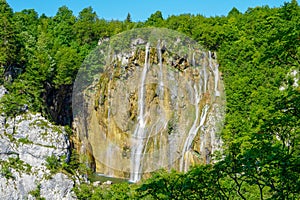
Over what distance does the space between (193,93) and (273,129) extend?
1504 cm

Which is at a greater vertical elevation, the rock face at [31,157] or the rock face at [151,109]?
the rock face at [151,109]

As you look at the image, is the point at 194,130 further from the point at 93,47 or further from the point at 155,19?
the point at 155,19

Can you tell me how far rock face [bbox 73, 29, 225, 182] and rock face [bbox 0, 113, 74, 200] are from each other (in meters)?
3.04

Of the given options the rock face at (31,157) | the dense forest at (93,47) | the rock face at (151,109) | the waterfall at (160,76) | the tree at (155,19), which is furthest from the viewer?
the tree at (155,19)

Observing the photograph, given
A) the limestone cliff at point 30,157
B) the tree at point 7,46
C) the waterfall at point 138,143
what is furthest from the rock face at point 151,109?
the tree at point 7,46

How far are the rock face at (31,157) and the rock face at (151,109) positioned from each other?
3.04 m

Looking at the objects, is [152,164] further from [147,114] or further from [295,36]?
[295,36]

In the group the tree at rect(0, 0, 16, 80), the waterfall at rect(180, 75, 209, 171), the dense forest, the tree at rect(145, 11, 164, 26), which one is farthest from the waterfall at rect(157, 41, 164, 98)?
the tree at rect(0, 0, 16, 80)

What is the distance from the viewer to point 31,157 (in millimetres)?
16078

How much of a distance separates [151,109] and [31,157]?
5.85m

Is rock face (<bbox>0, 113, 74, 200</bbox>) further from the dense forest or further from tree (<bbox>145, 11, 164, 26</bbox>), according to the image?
tree (<bbox>145, 11, 164, 26</bbox>)

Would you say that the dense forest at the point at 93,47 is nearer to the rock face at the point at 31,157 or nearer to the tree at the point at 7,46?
the tree at the point at 7,46

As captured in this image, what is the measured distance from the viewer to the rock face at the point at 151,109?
60.3ft

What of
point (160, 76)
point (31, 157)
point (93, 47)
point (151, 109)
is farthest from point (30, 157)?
point (93, 47)
